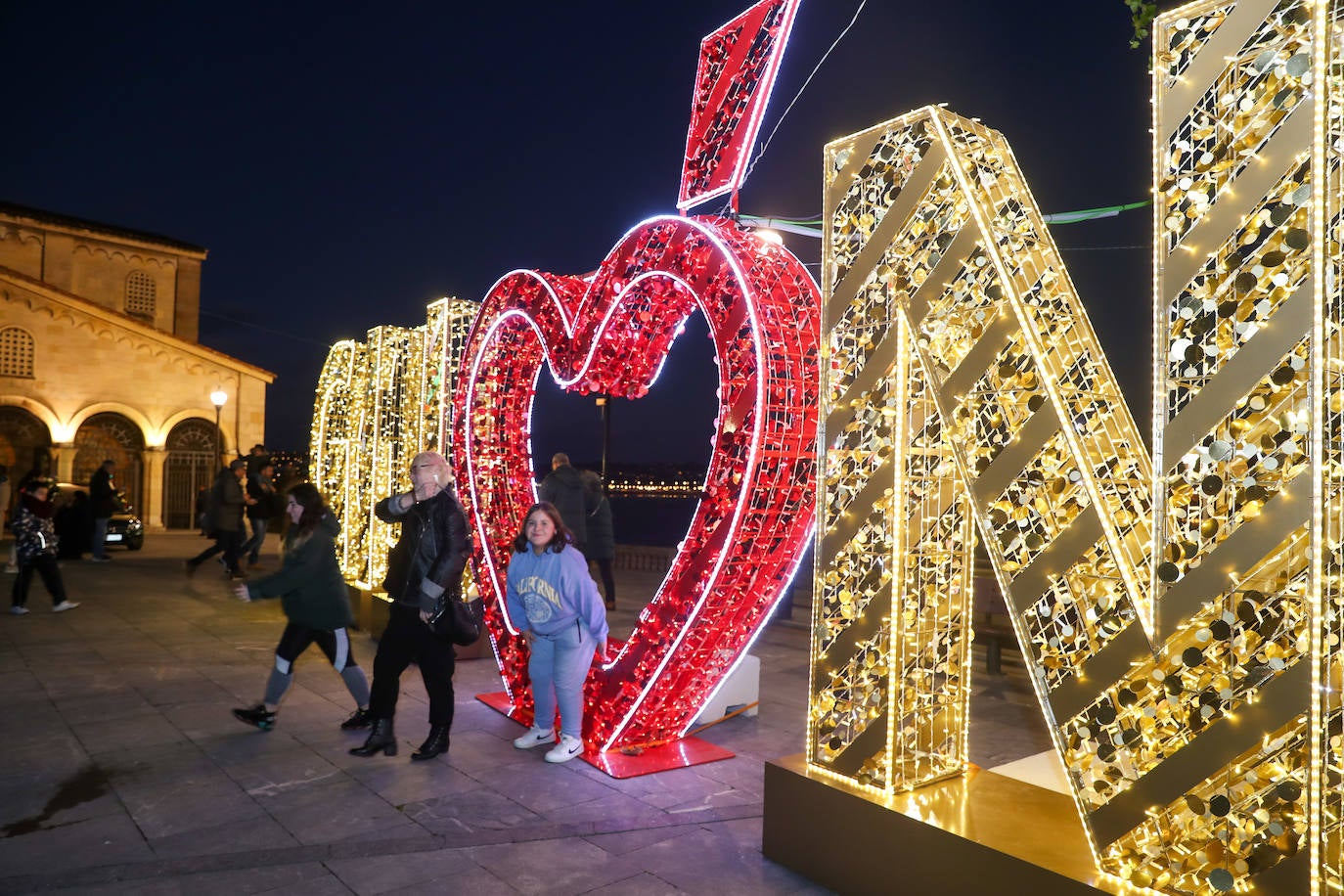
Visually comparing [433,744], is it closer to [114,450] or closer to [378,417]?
[378,417]

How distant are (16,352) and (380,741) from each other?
22753mm

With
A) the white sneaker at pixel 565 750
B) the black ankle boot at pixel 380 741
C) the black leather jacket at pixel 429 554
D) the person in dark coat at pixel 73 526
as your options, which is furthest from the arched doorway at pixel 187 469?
the white sneaker at pixel 565 750

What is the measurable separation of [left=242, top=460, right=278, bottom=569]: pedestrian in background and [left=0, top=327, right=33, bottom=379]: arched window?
12633 mm

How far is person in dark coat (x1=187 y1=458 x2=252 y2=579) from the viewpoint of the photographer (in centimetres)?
1281

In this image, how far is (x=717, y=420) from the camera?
16.6ft

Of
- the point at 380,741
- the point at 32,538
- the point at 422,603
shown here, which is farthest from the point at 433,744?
the point at 32,538

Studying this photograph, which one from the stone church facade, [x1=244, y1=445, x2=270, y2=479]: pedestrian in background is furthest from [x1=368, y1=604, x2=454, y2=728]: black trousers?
the stone church facade

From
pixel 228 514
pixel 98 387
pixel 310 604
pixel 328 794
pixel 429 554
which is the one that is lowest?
pixel 328 794

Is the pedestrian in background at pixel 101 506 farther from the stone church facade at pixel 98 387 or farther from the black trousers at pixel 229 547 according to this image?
the stone church facade at pixel 98 387

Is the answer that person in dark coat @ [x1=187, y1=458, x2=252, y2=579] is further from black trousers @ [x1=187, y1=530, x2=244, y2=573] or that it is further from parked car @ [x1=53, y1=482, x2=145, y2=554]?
parked car @ [x1=53, y1=482, x2=145, y2=554]

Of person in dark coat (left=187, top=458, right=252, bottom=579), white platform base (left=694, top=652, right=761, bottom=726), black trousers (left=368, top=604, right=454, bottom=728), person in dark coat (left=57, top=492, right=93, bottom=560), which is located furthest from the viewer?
person in dark coat (left=57, top=492, right=93, bottom=560)

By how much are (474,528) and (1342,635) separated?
5.80 metres

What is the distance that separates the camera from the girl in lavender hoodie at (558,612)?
5574 millimetres

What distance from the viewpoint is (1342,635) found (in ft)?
8.45
